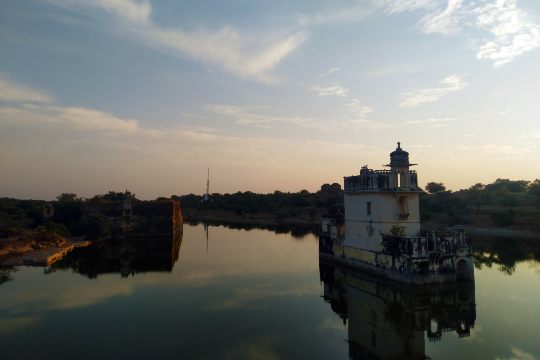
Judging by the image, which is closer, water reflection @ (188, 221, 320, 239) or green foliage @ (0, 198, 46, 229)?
green foliage @ (0, 198, 46, 229)

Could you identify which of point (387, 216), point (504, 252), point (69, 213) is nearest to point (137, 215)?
point (69, 213)

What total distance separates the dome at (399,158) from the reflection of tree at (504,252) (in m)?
9.37

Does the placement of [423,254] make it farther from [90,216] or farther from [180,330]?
[90,216]

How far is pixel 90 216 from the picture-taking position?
44.7 metres

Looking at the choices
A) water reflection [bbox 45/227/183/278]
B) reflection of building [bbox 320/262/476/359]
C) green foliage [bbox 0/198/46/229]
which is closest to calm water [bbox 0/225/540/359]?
reflection of building [bbox 320/262/476/359]

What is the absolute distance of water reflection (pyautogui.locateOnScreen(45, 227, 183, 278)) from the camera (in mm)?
27456

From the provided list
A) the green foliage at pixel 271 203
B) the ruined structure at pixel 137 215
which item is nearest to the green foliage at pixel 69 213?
the ruined structure at pixel 137 215

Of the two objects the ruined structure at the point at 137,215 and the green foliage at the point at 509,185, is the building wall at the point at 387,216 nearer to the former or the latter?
the ruined structure at the point at 137,215

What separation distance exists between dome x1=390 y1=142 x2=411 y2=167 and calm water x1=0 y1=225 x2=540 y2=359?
267 inches

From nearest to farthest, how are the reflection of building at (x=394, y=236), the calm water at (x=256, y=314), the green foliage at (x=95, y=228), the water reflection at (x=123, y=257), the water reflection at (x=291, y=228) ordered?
the calm water at (x=256, y=314), the reflection of building at (x=394, y=236), the water reflection at (x=123, y=257), the green foliage at (x=95, y=228), the water reflection at (x=291, y=228)

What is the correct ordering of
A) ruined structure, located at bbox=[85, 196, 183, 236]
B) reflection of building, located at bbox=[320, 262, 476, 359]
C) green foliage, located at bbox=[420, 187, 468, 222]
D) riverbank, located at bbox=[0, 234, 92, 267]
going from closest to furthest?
reflection of building, located at bbox=[320, 262, 476, 359], riverbank, located at bbox=[0, 234, 92, 267], ruined structure, located at bbox=[85, 196, 183, 236], green foliage, located at bbox=[420, 187, 468, 222]

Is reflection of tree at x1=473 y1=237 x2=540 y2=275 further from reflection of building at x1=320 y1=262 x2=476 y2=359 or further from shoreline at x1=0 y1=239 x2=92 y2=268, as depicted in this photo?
shoreline at x1=0 y1=239 x2=92 y2=268

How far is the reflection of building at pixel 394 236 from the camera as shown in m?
20.9

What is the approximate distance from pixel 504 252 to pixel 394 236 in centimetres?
1766
